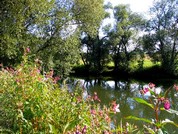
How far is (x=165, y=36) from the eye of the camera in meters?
35.8

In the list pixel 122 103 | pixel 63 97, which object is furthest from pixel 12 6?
pixel 63 97

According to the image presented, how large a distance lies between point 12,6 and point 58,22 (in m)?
4.30

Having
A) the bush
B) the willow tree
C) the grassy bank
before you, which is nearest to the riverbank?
the grassy bank

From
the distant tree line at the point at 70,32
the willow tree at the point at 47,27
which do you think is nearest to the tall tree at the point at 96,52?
the distant tree line at the point at 70,32

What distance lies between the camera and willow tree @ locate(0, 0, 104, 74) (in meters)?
18.3

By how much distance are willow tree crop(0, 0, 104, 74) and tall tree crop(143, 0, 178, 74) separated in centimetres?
1416

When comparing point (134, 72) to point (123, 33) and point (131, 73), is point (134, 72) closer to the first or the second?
point (131, 73)

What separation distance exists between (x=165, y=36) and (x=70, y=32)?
17.0 meters

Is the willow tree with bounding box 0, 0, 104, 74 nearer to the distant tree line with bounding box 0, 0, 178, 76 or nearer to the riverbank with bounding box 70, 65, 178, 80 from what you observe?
the distant tree line with bounding box 0, 0, 178, 76

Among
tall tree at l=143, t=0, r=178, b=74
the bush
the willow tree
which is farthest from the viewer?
tall tree at l=143, t=0, r=178, b=74

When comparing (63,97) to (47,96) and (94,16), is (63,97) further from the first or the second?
(94,16)

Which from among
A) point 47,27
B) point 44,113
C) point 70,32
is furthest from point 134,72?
point 44,113

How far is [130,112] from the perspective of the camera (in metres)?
14.2

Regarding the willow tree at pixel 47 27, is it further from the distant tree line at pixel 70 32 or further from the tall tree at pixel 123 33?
the tall tree at pixel 123 33
